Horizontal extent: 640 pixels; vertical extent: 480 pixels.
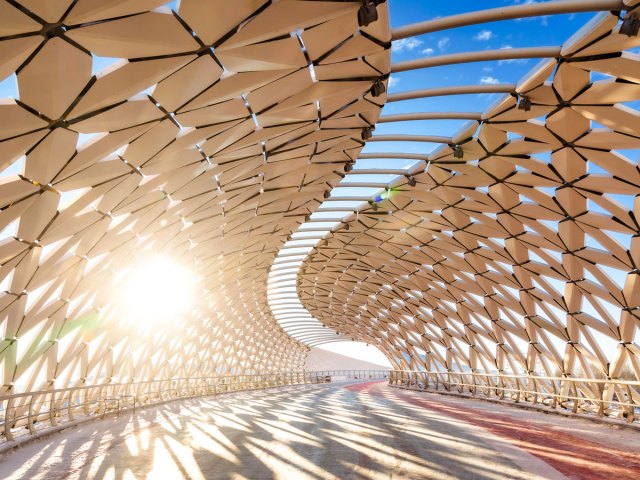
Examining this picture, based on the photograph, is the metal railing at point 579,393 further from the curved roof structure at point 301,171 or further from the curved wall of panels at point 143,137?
the curved wall of panels at point 143,137

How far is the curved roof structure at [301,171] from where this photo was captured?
9608mm

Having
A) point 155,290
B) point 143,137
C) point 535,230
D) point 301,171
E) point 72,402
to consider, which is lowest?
point 72,402

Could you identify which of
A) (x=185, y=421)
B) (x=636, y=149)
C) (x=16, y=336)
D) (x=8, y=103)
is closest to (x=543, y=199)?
(x=636, y=149)

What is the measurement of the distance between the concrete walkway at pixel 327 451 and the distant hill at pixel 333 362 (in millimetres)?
101824

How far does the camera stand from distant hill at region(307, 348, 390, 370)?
11781 centimetres

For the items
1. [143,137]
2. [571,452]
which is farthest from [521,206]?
[143,137]

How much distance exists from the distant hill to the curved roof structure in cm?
8108

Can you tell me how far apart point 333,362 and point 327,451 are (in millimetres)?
116621

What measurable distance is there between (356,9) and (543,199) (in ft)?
51.4

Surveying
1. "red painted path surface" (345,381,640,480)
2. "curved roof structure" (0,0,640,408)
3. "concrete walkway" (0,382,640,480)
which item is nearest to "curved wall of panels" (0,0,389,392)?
"curved roof structure" (0,0,640,408)

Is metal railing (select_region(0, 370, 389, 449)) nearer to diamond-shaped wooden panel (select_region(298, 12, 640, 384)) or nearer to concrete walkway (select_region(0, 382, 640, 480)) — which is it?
concrete walkway (select_region(0, 382, 640, 480))

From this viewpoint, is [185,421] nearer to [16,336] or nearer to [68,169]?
[16,336]

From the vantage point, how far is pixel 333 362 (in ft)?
408

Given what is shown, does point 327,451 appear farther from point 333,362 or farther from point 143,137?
point 333,362
